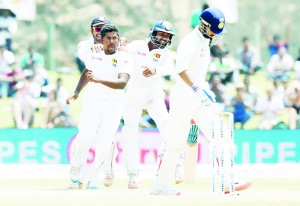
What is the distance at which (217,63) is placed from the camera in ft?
78.0

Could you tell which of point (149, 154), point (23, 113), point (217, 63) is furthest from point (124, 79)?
point (217, 63)

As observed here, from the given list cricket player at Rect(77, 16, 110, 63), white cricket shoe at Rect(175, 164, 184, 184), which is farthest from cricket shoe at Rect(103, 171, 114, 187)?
cricket player at Rect(77, 16, 110, 63)

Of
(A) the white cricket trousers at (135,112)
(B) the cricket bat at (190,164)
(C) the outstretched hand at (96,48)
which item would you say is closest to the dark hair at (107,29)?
(C) the outstretched hand at (96,48)

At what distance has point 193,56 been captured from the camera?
11617mm

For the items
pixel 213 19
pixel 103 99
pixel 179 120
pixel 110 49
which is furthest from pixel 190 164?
pixel 213 19

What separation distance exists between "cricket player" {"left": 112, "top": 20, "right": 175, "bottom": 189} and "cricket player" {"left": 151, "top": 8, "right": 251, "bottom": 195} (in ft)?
7.12

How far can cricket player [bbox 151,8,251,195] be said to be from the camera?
11.6 meters

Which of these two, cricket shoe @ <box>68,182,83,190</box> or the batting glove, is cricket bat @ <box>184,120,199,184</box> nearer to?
the batting glove

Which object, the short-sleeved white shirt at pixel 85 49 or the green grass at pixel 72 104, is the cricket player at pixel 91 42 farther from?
the green grass at pixel 72 104

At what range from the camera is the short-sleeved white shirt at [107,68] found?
12.8 m

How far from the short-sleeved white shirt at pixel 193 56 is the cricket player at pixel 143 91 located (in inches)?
85.0

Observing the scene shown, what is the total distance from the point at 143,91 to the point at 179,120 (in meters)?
2.62

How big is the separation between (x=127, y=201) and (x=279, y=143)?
941 centimetres

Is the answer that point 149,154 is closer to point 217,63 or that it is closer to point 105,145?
point 217,63
